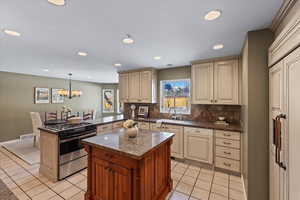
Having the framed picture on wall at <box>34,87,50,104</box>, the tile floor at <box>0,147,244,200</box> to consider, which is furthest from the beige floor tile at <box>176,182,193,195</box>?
the framed picture on wall at <box>34,87,50,104</box>

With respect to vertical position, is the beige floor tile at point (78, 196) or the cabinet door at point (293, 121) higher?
the cabinet door at point (293, 121)

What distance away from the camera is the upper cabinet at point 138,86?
4070 millimetres

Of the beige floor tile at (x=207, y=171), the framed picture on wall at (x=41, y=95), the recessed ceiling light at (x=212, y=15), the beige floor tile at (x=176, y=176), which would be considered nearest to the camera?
the recessed ceiling light at (x=212, y=15)

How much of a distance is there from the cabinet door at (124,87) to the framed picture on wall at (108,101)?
3941 mm

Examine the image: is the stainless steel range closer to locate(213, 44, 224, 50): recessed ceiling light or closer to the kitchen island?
the kitchen island

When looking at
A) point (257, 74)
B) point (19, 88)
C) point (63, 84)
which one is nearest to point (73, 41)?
point (257, 74)

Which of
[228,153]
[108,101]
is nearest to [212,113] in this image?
[228,153]

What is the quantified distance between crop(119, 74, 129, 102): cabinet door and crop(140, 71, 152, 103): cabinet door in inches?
23.1

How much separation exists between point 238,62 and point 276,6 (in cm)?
171

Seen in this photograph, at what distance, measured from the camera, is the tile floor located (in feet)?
6.95

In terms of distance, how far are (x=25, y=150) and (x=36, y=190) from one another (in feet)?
8.05

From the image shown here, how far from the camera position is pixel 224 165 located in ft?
9.13

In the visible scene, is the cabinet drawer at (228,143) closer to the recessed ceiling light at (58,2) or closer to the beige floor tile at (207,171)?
the beige floor tile at (207,171)

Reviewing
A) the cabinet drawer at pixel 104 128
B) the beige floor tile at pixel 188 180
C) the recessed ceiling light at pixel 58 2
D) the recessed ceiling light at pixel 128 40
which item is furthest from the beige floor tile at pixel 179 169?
the recessed ceiling light at pixel 58 2
